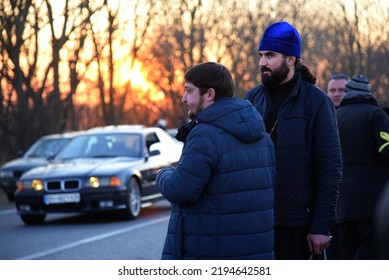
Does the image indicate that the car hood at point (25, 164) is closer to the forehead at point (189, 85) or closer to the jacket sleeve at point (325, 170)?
the jacket sleeve at point (325, 170)

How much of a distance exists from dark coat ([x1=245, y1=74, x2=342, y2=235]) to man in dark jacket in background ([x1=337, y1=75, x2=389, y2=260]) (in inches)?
62.3

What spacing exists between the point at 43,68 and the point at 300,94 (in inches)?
1079

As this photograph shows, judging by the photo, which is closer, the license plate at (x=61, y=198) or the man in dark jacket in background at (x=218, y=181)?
the man in dark jacket in background at (x=218, y=181)

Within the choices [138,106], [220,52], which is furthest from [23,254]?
[138,106]

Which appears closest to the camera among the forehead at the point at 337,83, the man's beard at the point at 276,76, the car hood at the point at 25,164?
the man's beard at the point at 276,76

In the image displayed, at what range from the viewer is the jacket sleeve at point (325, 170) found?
4918 millimetres

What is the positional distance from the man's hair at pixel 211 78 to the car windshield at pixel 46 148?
16.8 meters

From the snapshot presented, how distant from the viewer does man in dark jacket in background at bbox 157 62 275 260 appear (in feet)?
13.4

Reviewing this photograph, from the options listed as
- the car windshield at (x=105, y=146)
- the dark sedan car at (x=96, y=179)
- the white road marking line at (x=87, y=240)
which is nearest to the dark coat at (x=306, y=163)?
the white road marking line at (x=87, y=240)

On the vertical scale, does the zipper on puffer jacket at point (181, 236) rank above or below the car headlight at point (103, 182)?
above

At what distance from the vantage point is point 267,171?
14.0 feet

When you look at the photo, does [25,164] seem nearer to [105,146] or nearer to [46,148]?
[46,148]

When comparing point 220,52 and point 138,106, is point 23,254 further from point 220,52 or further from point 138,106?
point 138,106

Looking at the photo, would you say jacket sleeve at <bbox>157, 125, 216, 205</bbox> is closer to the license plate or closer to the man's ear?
the man's ear
